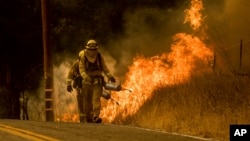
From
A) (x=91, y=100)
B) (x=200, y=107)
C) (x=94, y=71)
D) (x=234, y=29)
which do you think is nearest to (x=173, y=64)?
(x=234, y=29)

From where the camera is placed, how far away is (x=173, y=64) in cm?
2477

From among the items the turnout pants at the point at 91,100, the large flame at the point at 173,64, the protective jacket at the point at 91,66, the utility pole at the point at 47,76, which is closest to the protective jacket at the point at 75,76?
→ the turnout pants at the point at 91,100

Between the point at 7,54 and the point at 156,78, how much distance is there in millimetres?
8788

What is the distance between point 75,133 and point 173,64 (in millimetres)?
12539

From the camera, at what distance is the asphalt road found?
11.9m

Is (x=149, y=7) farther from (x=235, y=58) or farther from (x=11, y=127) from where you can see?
(x=11, y=127)

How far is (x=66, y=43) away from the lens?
1156 inches

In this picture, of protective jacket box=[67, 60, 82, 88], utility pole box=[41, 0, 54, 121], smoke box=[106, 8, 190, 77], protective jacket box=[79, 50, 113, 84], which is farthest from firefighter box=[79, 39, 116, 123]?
smoke box=[106, 8, 190, 77]

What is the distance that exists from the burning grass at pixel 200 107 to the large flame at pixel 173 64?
343 cm

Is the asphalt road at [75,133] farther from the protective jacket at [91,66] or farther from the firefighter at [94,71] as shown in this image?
the protective jacket at [91,66]

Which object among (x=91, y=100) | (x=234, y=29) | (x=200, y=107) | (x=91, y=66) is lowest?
(x=200, y=107)

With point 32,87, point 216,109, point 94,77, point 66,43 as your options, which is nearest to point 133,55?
point 66,43

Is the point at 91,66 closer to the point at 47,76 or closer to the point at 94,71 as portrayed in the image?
the point at 94,71

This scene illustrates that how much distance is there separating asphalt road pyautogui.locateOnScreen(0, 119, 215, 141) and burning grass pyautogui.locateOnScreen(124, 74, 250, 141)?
880mm
